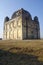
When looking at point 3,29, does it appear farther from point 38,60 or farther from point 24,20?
point 38,60

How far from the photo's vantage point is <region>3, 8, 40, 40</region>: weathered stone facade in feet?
93.1

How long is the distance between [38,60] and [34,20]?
23.9 m

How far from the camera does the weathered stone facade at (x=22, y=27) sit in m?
28.4

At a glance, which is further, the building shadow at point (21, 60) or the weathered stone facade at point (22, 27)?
the weathered stone facade at point (22, 27)

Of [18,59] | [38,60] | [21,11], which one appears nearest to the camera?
[38,60]

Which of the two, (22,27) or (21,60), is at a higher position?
(22,27)

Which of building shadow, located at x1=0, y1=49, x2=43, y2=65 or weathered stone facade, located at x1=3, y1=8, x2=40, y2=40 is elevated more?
weathered stone facade, located at x1=3, y1=8, x2=40, y2=40

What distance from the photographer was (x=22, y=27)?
92.3 ft

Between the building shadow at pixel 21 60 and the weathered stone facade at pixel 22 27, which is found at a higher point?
the weathered stone facade at pixel 22 27

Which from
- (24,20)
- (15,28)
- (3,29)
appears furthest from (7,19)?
(24,20)

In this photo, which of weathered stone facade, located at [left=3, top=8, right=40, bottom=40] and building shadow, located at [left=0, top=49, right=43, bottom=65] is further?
weathered stone facade, located at [left=3, top=8, right=40, bottom=40]

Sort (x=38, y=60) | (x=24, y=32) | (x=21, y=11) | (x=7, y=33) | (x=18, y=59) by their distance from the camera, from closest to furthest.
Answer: (x=38, y=60) < (x=18, y=59) < (x=24, y=32) < (x=21, y=11) < (x=7, y=33)

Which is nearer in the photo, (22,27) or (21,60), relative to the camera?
(21,60)

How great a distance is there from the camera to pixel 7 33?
113ft
